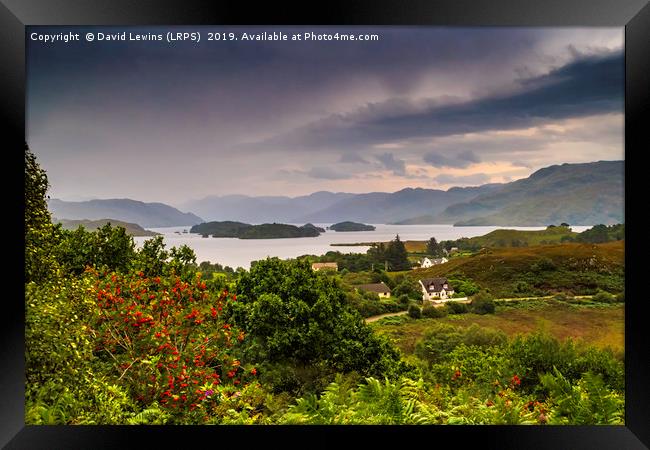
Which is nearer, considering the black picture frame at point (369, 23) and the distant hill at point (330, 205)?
the black picture frame at point (369, 23)

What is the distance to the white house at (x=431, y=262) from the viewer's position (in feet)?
12.3

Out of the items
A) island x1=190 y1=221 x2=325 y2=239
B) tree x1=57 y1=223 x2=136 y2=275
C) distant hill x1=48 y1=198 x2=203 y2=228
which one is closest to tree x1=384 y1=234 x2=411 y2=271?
island x1=190 y1=221 x2=325 y2=239

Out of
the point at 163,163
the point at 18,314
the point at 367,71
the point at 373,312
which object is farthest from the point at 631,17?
the point at 18,314

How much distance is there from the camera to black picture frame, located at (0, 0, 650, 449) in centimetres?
289

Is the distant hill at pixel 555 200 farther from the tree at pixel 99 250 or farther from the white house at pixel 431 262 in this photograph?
the tree at pixel 99 250

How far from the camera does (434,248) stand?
380 cm

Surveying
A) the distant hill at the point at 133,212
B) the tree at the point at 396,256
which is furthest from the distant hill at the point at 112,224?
the tree at the point at 396,256

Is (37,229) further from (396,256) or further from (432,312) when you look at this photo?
(432,312)

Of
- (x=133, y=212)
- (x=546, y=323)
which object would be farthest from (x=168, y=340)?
(x=546, y=323)

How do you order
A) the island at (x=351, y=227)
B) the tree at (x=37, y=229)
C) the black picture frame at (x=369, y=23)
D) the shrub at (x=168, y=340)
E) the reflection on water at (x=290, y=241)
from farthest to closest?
the island at (x=351, y=227) → the reflection on water at (x=290, y=241) → the shrub at (x=168, y=340) → the tree at (x=37, y=229) → the black picture frame at (x=369, y=23)

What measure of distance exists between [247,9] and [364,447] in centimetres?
282

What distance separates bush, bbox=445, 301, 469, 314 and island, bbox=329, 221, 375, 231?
83 centimetres

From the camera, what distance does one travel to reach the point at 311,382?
3672 mm

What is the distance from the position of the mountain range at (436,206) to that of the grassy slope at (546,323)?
677 mm
